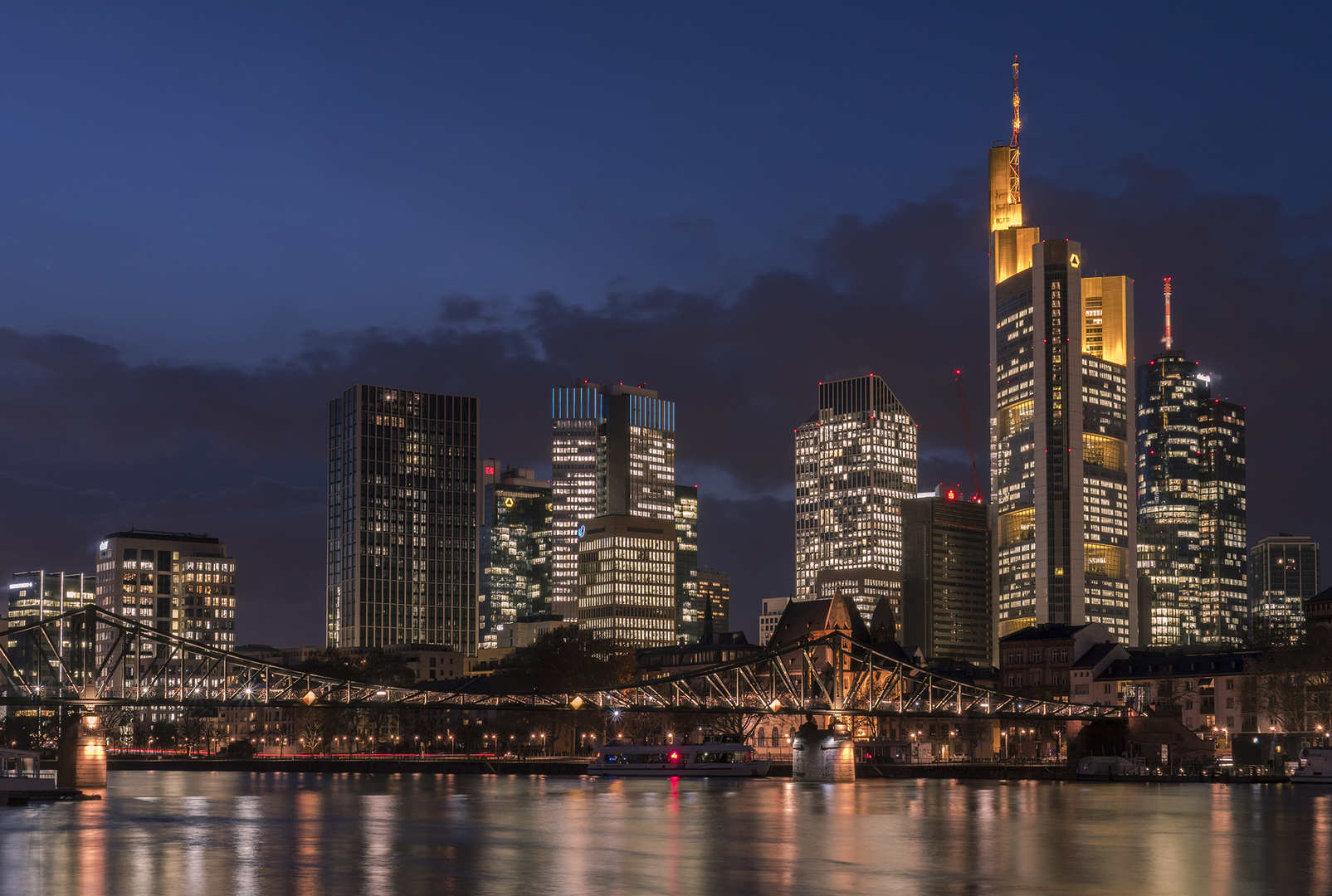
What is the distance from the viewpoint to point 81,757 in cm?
11169

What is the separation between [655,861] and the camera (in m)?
56.3

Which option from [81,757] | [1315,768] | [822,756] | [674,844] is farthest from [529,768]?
[674,844]

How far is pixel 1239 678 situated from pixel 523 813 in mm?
105197

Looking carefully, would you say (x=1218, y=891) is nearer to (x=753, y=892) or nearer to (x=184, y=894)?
(x=753, y=892)

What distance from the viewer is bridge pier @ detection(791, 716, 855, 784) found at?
455ft

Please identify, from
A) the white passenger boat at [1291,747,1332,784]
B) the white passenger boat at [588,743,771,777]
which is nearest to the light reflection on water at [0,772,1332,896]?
the white passenger boat at [1291,747,1332,784]

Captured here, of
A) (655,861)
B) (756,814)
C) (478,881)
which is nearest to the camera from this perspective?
(478,881)

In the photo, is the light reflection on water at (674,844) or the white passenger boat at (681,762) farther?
the white passenger boat at (681,762)

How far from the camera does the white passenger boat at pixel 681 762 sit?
15750cm

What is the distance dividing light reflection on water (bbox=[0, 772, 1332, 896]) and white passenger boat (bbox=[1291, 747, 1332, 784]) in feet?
62.1

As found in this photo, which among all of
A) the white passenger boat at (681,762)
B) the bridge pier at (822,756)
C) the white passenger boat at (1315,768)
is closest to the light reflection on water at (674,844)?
the white passenger boat at (1315,768)

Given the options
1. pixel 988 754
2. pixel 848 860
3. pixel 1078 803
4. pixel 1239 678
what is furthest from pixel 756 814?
pixel 988 754

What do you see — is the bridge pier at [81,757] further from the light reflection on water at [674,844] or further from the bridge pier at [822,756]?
the bridge pier at [822,756]

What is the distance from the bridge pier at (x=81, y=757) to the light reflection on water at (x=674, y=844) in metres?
2.67
